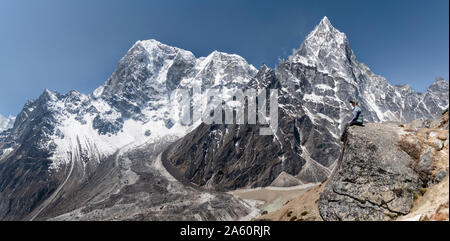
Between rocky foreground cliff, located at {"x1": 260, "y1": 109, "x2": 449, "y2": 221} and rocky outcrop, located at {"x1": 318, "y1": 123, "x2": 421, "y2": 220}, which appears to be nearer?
rocky foreground cliff, located at {"x1": 260, "y1": 109, "x2": 449, "y2": 221}

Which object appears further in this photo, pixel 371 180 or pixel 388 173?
pixel 371 180

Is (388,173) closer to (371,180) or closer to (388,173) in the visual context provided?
(388,173)

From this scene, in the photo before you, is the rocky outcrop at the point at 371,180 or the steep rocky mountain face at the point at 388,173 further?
the rocky outcrop at the point at 371,180

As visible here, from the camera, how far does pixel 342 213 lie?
23.4 meters

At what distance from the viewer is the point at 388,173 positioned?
22609mm

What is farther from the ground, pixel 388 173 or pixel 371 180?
pixel 388 173

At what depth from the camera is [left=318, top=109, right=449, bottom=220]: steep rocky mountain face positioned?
818 inches

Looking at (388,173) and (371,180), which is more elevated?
(388,173)

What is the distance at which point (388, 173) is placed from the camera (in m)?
22.6

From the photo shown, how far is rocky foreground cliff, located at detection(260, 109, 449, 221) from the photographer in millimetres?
20734

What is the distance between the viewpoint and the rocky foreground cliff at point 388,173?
2073 cm

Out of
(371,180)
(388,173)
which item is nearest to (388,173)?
(388,173)

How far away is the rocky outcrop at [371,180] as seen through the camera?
70.1ft
